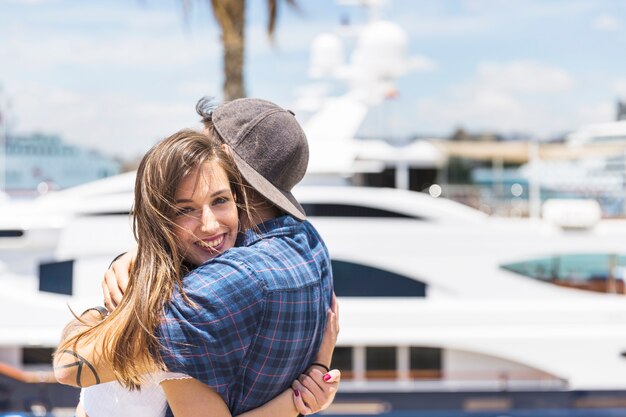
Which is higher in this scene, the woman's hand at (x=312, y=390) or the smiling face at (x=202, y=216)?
the smiling face at (x=202, y=216)

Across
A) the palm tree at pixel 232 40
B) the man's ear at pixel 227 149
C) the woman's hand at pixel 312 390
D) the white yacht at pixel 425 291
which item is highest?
the palm tree at pixel 232 40

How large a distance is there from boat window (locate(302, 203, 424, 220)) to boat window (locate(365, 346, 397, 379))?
1.45 metres

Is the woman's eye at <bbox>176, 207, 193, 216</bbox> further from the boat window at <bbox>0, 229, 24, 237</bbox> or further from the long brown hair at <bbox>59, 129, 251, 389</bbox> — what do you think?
the boat window at <bbox>0, 229, 24, 237</bbox>

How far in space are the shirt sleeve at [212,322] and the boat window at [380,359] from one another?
6.32 m

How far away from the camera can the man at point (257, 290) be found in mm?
1132

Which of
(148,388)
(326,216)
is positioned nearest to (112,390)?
(148,388)

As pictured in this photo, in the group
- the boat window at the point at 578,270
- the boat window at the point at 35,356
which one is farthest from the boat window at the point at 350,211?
the boat window at the point at 35,356

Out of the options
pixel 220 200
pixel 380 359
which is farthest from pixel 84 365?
pixel 380 359

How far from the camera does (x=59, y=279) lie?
7.29 metres

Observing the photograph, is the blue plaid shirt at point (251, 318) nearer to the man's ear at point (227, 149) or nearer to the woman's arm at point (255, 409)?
the woman's arm at point (255, 409)

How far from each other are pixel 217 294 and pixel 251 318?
8 centimetres

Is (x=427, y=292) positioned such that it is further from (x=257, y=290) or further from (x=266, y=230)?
(x=257, y=290)

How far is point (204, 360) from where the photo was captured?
3.74ft

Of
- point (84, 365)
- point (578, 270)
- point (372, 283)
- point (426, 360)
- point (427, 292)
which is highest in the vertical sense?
point (84, 365)
